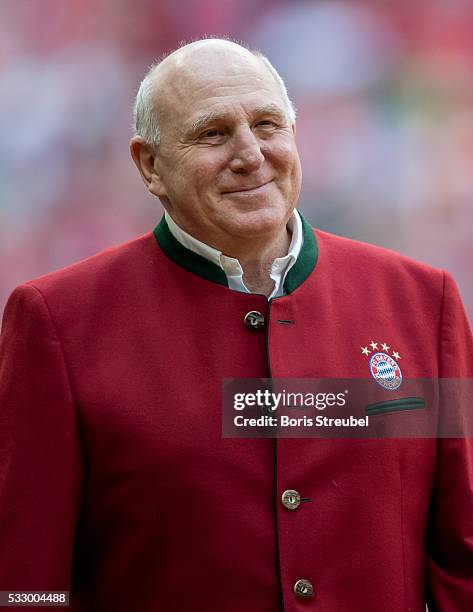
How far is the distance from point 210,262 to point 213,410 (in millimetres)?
323

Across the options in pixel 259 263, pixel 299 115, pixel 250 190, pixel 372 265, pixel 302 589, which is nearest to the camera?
pixel 302 589

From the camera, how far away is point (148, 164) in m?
2.40

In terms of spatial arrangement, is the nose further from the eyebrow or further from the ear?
the ear

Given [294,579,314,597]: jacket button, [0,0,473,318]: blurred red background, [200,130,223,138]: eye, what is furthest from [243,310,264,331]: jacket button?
[0,0,473,318]: blurred red background

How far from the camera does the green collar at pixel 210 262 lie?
2281 millimetres

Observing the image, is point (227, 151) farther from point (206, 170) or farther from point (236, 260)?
point (236, 260)

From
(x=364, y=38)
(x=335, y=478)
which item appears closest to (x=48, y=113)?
(x=364, y=38)

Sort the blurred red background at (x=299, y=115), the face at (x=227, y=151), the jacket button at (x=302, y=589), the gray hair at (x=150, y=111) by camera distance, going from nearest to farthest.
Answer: the jacket button at (x=302, y=589) < the face at (x=227, y=151) < the gray hair at (x=150, y=111) < the blurred red background at (x=299, y=115)

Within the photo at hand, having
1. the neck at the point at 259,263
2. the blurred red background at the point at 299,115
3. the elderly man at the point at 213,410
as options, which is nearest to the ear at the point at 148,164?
the elderly man at the point at 213,410

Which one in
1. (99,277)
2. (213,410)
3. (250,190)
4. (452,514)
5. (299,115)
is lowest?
(452,514)

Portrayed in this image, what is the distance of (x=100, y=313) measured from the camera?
227 cm

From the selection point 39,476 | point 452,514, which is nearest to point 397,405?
point 452,514

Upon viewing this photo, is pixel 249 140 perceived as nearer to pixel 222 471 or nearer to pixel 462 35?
pixel 222 471

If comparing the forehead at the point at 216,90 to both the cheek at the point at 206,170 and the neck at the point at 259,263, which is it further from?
the neck at the point at 259,263
